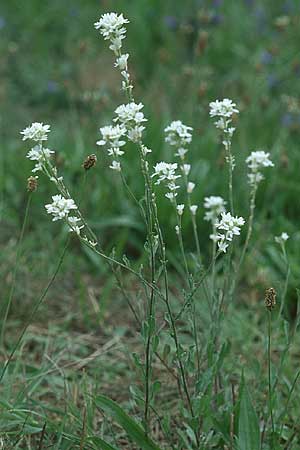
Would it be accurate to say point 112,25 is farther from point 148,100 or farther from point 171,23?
point 171,23

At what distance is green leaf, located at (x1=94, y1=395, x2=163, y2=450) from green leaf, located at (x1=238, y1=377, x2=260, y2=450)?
198mm

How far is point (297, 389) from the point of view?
2002 mm

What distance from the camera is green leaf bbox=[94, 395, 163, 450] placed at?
5.29ft

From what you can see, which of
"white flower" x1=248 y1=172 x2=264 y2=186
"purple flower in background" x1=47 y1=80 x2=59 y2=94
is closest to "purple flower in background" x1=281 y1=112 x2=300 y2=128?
"purple flower in background" x1=47 y1=80 x2=59 y2=94

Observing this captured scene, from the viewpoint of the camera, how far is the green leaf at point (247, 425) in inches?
63.8

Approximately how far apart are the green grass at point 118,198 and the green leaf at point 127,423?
5 cm

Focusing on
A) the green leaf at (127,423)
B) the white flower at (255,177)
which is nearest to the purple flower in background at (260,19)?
the white flower at (255,177)

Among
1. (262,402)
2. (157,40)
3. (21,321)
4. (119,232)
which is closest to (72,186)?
(119,232)

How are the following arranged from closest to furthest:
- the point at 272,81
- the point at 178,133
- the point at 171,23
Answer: the point at 178,133 < the point at 272,81 < the point at 171,23

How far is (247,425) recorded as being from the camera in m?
1.64

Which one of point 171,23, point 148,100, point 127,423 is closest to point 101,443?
point 127,423

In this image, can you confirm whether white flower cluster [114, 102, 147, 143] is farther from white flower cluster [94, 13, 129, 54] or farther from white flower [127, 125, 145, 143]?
white flower cluster [94, 13, 129, 54]

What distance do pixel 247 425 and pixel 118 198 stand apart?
1.56 metres

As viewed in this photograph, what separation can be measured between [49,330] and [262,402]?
79 centimetres
